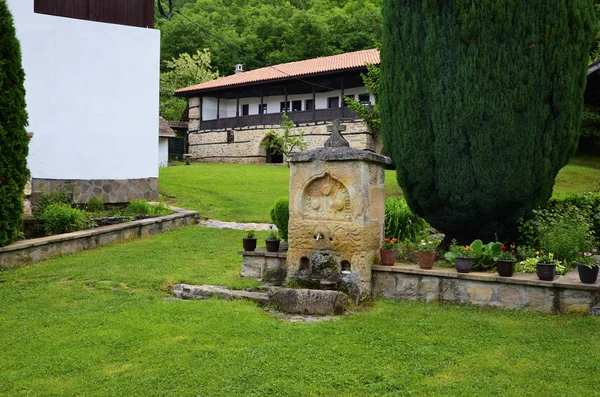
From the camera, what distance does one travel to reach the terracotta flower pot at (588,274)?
15.3 ft

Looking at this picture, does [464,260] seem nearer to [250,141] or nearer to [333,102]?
[333,102]

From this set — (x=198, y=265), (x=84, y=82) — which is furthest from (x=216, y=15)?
(x=198, y=265)

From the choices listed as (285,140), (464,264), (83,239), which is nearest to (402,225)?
(464,264)

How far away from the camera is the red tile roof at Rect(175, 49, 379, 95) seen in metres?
23.7

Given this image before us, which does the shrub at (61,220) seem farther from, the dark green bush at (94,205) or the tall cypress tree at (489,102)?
the tall cypress tree at (489,102)

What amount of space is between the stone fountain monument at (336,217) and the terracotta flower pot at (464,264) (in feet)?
2.99

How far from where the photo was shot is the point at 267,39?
3597 cm

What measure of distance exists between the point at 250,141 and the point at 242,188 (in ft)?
41.1

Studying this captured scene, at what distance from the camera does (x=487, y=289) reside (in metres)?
5.09

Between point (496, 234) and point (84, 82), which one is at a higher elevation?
point (84, 82)

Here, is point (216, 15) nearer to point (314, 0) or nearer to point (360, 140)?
point (314, 0)

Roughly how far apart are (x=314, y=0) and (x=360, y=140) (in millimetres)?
18797

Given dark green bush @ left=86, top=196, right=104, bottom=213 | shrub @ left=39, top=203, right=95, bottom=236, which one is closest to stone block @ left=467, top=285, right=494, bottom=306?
shrub @ left=39, top=203, right=95, bottom=236

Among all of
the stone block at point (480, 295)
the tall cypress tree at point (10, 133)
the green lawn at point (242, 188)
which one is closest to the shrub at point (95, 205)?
the green lawn at point (242, 188)
